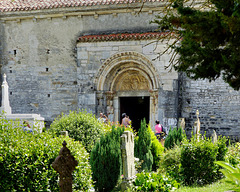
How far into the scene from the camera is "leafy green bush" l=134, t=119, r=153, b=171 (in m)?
9.44

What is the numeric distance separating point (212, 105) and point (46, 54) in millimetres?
7042

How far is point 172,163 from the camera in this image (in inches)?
345

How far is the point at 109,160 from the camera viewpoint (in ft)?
26.3

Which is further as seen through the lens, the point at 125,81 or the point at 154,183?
the point at 125,81

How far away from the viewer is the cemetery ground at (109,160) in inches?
212

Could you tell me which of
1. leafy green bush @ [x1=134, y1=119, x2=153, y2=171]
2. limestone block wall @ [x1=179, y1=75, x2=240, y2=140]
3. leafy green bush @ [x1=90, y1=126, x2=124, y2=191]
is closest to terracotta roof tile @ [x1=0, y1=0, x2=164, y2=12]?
limestone block wall @ [x1=179, y1=75, x2=240, y2=140]

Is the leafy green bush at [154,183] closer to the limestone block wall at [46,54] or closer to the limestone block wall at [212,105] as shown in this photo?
the limestone block wall at [212,105]

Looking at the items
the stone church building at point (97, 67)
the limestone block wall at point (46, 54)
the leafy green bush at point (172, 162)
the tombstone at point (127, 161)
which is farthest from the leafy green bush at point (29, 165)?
the limestone block wall at point (46, 54)

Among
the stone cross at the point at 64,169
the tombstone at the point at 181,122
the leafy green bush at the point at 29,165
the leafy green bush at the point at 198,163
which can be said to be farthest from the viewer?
the tombstone at the point at 181,122

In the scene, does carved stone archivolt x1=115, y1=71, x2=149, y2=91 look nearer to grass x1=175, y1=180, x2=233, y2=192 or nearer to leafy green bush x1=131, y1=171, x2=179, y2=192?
grass x1=175, y1=180, x2=233, y2=192

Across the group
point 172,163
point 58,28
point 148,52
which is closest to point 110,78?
point 148,52

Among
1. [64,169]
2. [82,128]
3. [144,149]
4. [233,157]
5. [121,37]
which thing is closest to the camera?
[64,169]

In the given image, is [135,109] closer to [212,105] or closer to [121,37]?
[212,105]

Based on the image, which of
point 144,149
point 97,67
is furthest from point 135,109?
point 144,149
